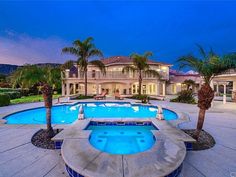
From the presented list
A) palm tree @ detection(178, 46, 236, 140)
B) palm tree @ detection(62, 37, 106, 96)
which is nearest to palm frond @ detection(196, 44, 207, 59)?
palm tree @ detection(178, 46, 236, 140)

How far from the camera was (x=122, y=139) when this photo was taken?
6949mm

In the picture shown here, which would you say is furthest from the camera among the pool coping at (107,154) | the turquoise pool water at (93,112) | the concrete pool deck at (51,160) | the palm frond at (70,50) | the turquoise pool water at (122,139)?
the palm frond at (70,50)

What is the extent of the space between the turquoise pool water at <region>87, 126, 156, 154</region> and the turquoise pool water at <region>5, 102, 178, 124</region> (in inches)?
146

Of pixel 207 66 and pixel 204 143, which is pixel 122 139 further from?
pixel 207 66

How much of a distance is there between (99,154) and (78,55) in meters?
17.4

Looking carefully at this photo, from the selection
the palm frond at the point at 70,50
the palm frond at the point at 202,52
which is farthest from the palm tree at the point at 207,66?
the palm frond at the point at 70,50

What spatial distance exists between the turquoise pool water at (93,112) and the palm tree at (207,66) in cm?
535

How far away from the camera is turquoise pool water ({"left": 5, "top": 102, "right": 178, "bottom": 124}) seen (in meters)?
11.2

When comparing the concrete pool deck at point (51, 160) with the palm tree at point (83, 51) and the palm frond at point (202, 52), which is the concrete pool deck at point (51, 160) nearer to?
the palm frond at point (202, 52)

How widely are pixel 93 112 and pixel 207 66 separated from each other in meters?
10.2

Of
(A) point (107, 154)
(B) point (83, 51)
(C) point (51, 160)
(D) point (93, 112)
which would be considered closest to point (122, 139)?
(A) point (107, 154)

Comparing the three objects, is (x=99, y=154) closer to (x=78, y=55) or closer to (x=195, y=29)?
(x=78, y=55)

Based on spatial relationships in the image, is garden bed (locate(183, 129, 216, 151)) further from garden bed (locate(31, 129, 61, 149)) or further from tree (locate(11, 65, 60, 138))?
tree (locate(11, 65, 60, 138))

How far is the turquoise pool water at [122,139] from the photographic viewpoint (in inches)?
230
